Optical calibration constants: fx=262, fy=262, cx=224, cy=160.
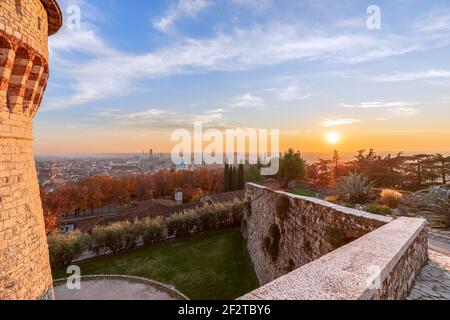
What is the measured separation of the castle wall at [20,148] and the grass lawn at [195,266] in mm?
A: 7316

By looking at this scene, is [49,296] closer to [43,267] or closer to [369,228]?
[43,267]

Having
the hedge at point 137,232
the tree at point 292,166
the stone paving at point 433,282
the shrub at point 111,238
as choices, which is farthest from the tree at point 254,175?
the stone paving at point 433,282

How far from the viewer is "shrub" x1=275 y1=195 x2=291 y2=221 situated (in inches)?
354

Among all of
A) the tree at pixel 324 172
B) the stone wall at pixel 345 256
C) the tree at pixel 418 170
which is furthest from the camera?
the tree at pixel 324 172

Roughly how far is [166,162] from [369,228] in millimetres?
85794

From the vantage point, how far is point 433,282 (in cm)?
425

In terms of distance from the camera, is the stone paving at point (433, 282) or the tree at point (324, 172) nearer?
the stone paving at point (433, 282)

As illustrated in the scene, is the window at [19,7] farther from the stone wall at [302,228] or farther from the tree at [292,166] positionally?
the tree at [292,166]

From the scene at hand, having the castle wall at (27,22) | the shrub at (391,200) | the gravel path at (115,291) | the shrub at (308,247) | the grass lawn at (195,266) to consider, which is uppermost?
the castle wall at (27,22)

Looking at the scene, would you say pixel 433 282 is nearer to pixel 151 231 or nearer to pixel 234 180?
pixel 151 231

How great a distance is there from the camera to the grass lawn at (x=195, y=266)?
11492mm

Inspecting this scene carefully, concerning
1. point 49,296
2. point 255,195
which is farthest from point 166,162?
point 49,296

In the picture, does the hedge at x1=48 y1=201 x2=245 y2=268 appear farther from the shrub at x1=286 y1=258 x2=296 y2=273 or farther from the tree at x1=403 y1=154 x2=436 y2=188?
the tree at x1=403 y1=154 x2=436 y2=188

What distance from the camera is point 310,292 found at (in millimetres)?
2291
